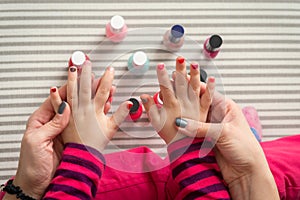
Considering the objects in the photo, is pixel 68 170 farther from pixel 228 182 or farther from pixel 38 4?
pixel 38 4

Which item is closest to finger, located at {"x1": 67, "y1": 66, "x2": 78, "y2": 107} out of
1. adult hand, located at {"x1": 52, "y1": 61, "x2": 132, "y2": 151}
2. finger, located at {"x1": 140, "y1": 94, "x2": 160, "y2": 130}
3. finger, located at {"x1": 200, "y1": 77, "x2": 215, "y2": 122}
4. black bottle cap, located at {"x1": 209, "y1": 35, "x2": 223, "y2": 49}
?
adult hand, located at {"x1": 52, "y1": 61, "x2": 132, "y2": 151}

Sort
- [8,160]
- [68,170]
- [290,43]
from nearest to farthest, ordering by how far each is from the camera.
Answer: [68,170] < [8,160] < [290,43]

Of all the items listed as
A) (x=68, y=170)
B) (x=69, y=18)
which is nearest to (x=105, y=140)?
(x=68, y=170)

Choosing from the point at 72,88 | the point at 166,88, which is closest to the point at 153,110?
the point at 166,88

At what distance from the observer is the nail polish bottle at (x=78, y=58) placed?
0.82 metres

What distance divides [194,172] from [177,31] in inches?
13.3

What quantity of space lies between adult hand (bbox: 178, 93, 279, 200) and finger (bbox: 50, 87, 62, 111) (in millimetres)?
226

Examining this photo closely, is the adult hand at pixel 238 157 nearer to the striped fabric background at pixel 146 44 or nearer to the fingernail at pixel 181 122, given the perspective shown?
the fingernail at pixel 181 122

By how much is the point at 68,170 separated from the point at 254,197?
34 cm

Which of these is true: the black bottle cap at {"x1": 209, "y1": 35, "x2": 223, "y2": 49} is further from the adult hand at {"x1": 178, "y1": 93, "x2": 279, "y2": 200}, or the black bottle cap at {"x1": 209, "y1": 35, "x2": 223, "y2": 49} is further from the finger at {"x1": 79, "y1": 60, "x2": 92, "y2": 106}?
the finger at {"x1": 79, "y1": 60, "x2": 92, "y2": 106}

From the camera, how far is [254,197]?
681mm

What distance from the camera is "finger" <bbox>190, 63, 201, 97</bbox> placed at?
68 centimetres

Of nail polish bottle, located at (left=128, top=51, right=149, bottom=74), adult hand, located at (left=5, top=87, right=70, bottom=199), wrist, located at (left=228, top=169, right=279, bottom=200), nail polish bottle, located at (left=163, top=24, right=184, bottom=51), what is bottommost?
wrist, located at (left=228, top=169, right=279, bottom=200)

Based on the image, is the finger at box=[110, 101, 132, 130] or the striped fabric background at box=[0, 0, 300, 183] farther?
the striped fabric background at box=[0, 0, 300, 183]
